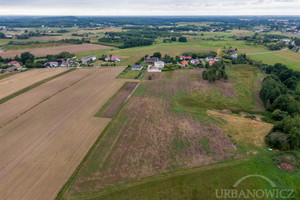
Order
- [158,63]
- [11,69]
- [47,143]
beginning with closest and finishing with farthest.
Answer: [47,143] → [11,69] → [158,63]

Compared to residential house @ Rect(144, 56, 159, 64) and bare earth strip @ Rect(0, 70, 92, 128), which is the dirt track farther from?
residential house @ Rect(144, 56, 159, 64)

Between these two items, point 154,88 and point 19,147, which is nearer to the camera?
point 19,147

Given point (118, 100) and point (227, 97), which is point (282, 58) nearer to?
point (227, 97)

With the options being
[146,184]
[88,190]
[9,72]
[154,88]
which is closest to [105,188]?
[88,190]

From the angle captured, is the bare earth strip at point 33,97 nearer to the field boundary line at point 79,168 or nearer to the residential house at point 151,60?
the field boundary line at point 79,168

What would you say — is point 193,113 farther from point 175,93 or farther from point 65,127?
point 65,127

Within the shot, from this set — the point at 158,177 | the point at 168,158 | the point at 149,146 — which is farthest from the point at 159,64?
the point at 158,177
